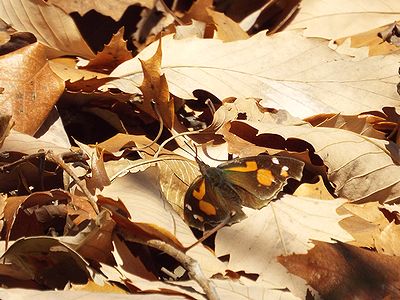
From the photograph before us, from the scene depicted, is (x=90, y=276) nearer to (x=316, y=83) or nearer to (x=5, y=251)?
(x=5, y=251)

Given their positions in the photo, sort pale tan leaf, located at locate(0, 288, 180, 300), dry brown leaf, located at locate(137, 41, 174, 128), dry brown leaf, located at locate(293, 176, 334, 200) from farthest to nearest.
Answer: dry brown leaf, located at locate(137, 41, 174, 128), dry brown leaf, located at locate(293, 176, 334, 200), pale tan leaf, located at locate(0, 288, 180, 300)

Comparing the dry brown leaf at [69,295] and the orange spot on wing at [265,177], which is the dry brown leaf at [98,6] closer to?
the orange spot on wing at [265,177]

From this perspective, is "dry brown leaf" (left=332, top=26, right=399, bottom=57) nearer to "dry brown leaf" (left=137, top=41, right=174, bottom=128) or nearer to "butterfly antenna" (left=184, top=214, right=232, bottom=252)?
"dry brown leaf" (left=137, top=41, right=174, bottom=128)

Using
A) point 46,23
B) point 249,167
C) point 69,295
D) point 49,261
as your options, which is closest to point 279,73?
point 249,167

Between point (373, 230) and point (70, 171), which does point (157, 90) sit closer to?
point (70, 171)

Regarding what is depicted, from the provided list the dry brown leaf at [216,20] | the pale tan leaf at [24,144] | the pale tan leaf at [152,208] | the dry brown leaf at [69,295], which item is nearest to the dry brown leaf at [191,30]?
the dry brown leaf at [216,20]

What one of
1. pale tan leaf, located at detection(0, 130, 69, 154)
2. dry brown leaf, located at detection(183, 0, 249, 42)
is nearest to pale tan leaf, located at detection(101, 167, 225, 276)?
pale tan leaf, located at detection(0, 130, 69, 154)
